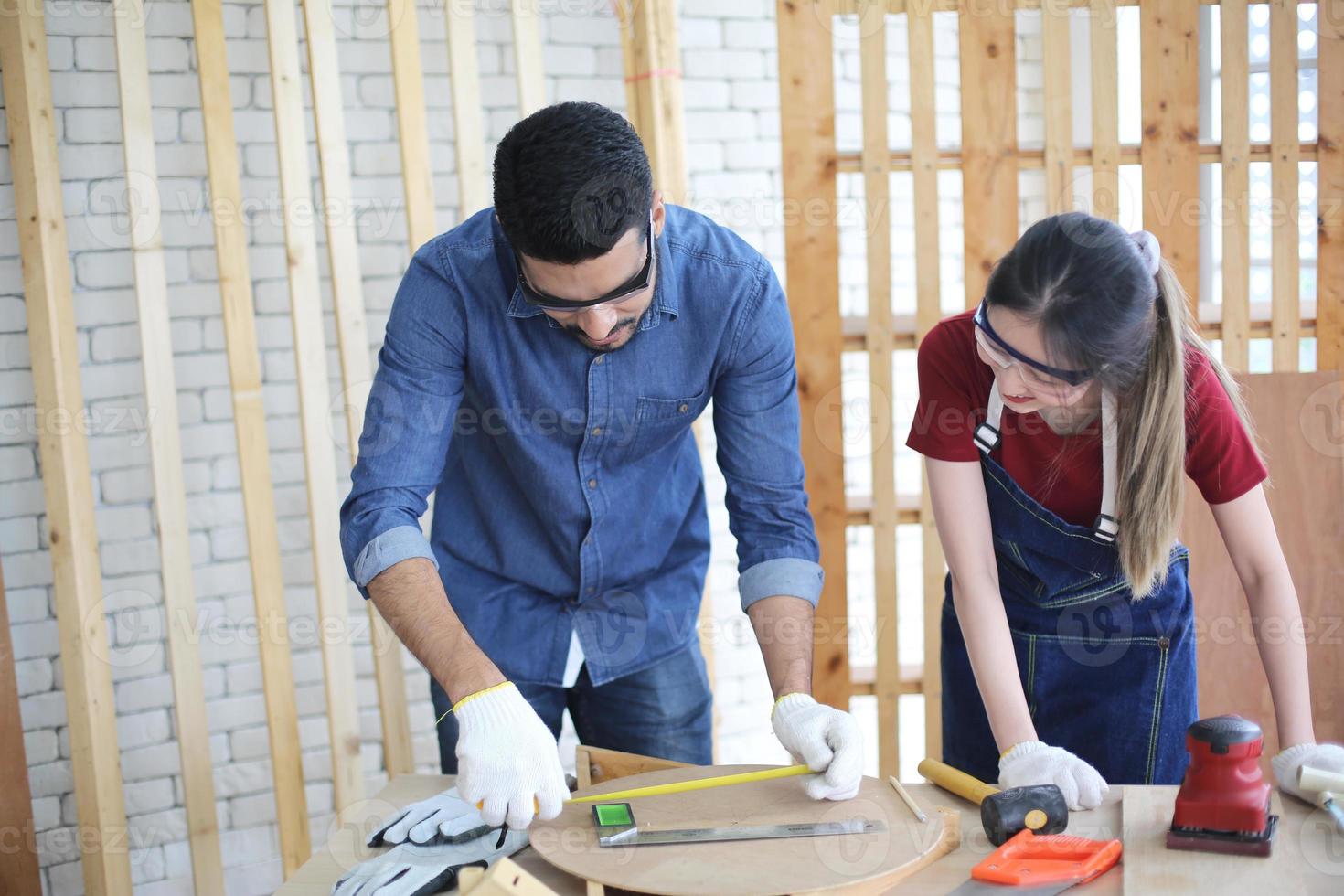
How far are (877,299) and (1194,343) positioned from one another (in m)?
1.02

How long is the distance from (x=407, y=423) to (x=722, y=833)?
28.6 inches

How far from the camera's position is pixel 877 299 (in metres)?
2.62

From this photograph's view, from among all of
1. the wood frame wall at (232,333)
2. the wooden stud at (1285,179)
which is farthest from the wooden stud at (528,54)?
the wooden stud at (1285,179)

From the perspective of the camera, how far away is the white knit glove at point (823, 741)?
1397 millimetres

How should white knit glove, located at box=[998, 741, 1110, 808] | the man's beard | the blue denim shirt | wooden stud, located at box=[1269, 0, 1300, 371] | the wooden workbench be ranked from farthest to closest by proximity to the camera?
wooden stud, located at box=[1269, 0, 1300, 371], the blue denim shirt, the man's beard, white knit glove, located at box=[998, 741, 1110, 808], the wooden workbench

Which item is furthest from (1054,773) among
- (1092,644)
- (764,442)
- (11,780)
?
(11,780)

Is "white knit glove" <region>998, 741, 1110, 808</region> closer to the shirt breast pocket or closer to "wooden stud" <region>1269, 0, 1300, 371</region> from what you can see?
the shirt breast pocket

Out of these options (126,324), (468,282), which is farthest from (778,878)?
(126,324)

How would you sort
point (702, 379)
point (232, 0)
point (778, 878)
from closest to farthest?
point (778, 878) → point (702, 379) → point (232, 0)

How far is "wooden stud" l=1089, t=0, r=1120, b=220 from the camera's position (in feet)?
8.21

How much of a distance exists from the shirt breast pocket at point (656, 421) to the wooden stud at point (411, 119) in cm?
96

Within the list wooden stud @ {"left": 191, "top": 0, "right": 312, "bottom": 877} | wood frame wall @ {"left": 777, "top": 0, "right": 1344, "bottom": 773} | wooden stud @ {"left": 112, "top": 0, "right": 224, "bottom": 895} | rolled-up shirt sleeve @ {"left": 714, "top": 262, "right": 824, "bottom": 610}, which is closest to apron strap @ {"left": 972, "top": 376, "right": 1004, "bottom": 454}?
rolled-up shirt sleeve @ {"left": 714, "top": 262, "right": 824, "bottom": 610}

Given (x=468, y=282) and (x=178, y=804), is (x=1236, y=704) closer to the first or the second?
(x=468, y=282)

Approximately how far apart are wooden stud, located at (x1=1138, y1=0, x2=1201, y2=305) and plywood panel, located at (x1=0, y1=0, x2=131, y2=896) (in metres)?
2.40
